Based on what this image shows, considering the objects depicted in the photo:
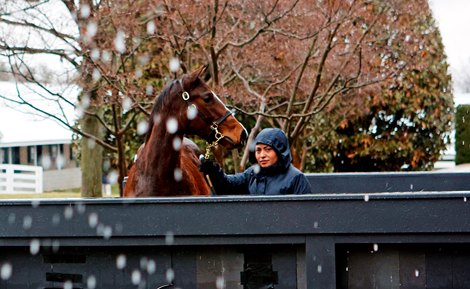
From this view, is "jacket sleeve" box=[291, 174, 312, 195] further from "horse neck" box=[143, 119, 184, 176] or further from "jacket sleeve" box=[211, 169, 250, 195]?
"horse neck" box=[143, 119, 184, 176]

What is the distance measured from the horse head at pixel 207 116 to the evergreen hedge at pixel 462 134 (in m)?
12.6

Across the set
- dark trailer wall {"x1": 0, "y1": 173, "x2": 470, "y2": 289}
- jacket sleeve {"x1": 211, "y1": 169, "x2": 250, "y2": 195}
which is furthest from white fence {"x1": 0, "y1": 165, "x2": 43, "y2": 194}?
dark trailer wall {"x1": 0, "y1": 173, "x2": 470, "y2": 289}

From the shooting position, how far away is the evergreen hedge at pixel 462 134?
16562 millimetres

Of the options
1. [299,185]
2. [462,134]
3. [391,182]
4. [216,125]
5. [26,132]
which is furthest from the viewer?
[26,132]

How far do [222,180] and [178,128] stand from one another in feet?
1.61

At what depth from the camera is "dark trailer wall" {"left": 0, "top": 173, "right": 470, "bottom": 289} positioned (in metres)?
2.96

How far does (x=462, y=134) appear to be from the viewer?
1769 cm

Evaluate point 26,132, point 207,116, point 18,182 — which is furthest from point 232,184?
point 26,132

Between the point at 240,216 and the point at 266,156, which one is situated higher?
the point at 266,156

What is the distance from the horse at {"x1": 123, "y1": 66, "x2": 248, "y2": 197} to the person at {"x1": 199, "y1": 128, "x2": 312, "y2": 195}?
37 cm

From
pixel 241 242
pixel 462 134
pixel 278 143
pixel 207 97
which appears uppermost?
pixel 462 134

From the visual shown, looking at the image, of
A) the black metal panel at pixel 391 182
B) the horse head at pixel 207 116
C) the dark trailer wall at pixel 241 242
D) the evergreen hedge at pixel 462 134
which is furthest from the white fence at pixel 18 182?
the dark trailer wall at pixel 241 242

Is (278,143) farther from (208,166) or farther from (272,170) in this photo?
(208,166)

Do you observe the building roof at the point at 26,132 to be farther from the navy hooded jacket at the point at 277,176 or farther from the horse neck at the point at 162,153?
the navy hooded jacket at the point at 277,176
